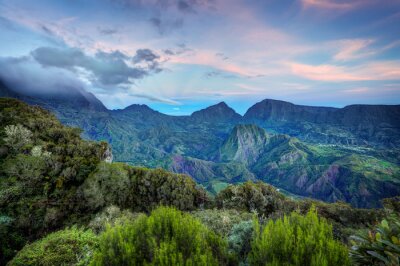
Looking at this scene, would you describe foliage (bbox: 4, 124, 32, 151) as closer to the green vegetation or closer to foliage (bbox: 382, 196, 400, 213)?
the green vegetation

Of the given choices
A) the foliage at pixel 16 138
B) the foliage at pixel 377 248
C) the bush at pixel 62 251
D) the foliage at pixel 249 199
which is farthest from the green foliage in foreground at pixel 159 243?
the foliage at pixel 16 138

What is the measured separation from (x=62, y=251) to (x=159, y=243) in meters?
9.47

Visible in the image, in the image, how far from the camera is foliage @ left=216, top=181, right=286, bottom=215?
40781mm

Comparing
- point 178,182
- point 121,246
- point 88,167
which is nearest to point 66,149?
point 88,167

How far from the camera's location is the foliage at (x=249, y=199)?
40.8 metres

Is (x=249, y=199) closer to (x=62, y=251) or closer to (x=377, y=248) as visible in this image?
(x=62, y=251)

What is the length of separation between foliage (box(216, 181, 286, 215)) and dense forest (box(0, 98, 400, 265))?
7.7 inches

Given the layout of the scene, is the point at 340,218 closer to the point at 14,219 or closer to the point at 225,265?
the point at 225,265

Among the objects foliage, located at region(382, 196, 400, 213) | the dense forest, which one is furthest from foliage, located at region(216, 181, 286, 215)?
foliage, located at region(382, 196, 400, 213)

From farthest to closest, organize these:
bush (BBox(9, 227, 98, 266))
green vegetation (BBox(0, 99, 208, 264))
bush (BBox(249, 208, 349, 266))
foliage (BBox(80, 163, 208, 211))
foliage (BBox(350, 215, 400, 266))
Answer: foliage (BBox(80, 163, 208, 211)), green vegetation (BBox(0, 99, 208, 264)), bush (BBox(9, 227, 98, 266)), foliage (BBox(350, 215, 400, 266)), bush (BBox(249, 208, 349, 266))

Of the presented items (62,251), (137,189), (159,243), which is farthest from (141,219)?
(137,189)

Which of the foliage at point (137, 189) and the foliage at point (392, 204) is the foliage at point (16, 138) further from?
the foliage at point (392, 204)

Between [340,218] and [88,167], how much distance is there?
151ft

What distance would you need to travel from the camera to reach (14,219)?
28672mm
